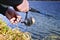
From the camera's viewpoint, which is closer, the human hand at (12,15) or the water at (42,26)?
the human hand at (12,15)

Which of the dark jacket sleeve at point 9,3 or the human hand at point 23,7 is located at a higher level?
the dark jacket sleeve at point 9,3

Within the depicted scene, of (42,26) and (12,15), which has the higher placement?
(12,15)

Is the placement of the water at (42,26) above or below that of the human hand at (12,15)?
below

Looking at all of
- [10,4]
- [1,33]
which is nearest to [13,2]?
[10,4]

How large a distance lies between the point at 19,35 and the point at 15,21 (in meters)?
0.30

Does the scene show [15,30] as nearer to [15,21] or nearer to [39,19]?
[15,21]

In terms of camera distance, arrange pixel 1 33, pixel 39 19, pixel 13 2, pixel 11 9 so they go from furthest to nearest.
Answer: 1. pixel 39 19
2. pixel 1 33
3. pixel 11 9
4. pixel 13 2

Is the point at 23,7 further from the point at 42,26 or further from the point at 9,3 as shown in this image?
the point at 42,26

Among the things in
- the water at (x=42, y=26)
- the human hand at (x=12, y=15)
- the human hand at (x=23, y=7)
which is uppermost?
the human hand at (x=23, y=7)

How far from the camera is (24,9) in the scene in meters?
0.81

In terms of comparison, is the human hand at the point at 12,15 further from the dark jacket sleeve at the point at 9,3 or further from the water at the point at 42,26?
the water at the point at 42,26

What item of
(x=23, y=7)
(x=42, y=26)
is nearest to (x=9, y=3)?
(x=23, y=7)

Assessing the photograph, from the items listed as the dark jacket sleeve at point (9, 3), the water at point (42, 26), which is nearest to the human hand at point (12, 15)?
the dark jacket sleeve at point (9, 3)

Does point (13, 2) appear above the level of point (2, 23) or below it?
above
